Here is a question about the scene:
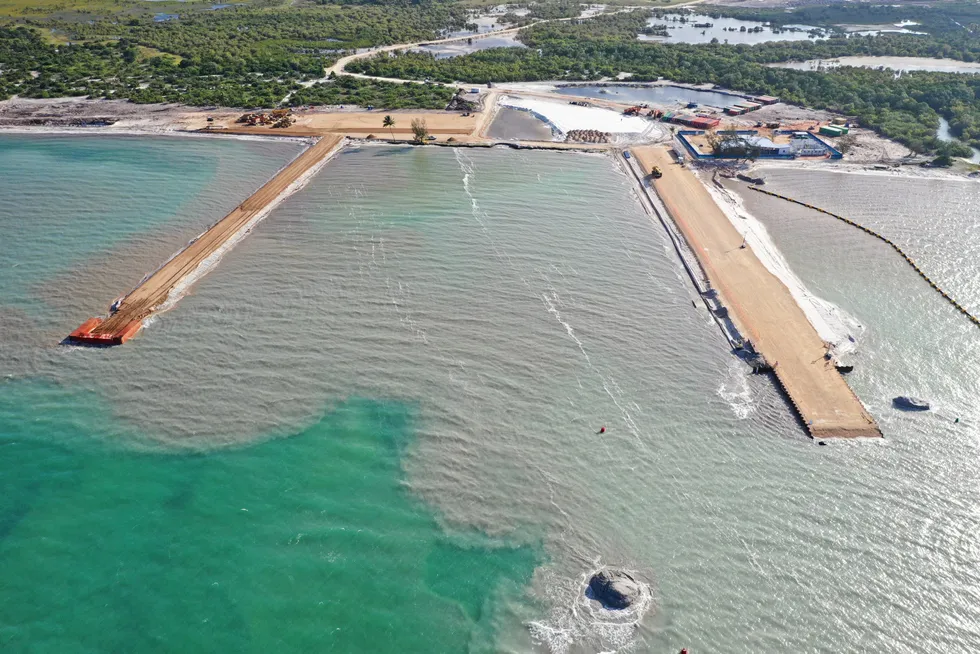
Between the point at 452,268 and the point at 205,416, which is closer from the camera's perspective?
the point at 205,416

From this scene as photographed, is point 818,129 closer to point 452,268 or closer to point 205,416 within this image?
point 452,268

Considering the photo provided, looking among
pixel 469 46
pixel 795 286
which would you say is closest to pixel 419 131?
pixel 795 286

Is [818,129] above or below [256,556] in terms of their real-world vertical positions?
above

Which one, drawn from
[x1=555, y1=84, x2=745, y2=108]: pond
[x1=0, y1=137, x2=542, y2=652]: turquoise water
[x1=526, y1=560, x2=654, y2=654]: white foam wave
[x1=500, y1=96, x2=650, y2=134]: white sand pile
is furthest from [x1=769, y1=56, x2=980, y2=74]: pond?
[x1=0, y1=137, x2=542, y2=652]: turquoise water

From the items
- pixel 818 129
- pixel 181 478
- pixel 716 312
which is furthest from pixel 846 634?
pixel 818 129

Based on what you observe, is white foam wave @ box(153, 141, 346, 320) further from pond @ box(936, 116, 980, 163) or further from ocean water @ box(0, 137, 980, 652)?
pond @ box(936, 116, 980, 163)

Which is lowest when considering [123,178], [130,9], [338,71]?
[123,178]
